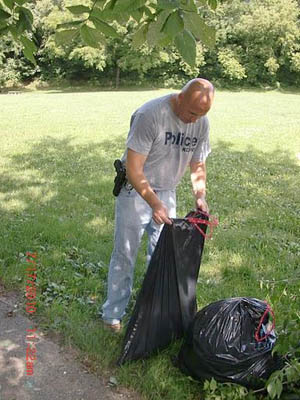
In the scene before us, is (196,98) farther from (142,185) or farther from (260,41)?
(260,41)

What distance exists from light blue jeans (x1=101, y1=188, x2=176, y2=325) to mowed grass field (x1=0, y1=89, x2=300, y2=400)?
0.19 metres

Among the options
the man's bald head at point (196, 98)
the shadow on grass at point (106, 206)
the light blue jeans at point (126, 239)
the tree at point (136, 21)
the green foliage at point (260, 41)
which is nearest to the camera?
the tree at point (136, 21)

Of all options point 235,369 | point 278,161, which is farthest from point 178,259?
point 278,161

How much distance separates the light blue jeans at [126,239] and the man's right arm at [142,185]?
22 centimetres

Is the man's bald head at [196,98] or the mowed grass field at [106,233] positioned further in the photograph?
the mowed grass field at [106,233]

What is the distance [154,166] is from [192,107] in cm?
44

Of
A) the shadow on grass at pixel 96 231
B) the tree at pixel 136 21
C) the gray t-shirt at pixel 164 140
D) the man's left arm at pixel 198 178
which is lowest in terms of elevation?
the shadow on grass at pixel 96 231

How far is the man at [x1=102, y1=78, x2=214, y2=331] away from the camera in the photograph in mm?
2422

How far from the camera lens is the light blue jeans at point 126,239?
8.79 feet

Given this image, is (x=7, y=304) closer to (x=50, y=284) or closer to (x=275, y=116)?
(x=50, y=284)

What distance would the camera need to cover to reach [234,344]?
224 cm

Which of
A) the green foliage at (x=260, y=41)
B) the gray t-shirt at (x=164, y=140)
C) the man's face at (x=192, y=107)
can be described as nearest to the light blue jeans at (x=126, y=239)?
the gray t-shirt at (x=164, y=140)

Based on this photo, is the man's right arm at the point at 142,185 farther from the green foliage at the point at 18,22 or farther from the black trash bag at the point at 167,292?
the green foliage at the point at 18,22

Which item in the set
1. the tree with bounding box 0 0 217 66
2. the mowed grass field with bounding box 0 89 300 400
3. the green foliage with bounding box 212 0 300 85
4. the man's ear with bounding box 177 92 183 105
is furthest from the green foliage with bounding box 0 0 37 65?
the green foliage with bounding box 212 0 300 85
